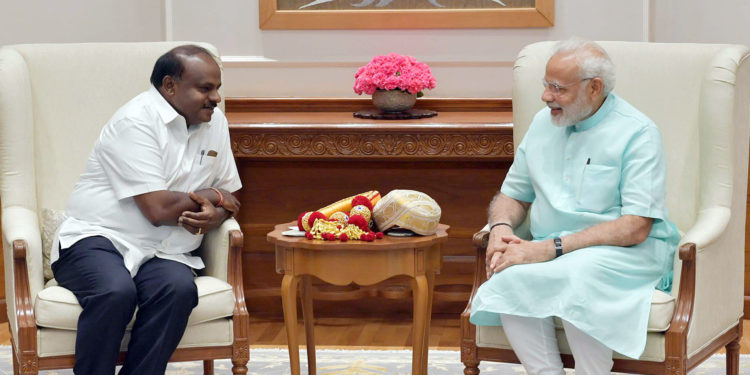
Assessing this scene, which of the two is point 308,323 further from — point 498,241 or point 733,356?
point 733,356

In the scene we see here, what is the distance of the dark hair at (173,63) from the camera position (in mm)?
3512

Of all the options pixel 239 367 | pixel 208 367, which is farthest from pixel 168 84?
pixel 208 367

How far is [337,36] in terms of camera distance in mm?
5148

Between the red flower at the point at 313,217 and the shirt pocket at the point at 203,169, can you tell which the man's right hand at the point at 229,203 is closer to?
the shirt pocket at the point at 203,169

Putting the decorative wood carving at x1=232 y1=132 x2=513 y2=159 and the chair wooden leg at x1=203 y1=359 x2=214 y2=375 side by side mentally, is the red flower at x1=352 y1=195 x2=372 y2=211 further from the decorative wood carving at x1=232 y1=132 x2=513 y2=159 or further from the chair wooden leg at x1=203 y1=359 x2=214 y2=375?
the decorative wood carving at x1=232 y1=132 x2=513 y2=159

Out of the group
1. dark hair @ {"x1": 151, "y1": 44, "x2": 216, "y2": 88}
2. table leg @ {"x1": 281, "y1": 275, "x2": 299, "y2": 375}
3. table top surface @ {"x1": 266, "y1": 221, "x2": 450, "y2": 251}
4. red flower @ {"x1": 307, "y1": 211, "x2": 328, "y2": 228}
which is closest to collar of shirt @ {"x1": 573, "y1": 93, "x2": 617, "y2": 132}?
table top surface @ {"x1": 266, "y1": 221, "x2": 450, "y2": 251}

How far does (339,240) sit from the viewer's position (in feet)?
11.2

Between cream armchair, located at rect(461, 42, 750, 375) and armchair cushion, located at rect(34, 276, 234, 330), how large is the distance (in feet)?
2.52

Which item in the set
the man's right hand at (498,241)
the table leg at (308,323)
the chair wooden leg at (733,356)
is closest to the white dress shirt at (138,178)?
the table leg at (308,323)

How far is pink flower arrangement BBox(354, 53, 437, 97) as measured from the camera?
4.70 metres

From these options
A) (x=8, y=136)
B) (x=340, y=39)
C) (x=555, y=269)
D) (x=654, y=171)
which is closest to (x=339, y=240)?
(x=555, y=269)

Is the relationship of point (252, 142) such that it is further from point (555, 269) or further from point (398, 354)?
point (555, 269)

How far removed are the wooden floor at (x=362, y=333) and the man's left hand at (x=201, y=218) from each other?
1.19 m

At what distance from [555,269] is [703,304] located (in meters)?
0.49
